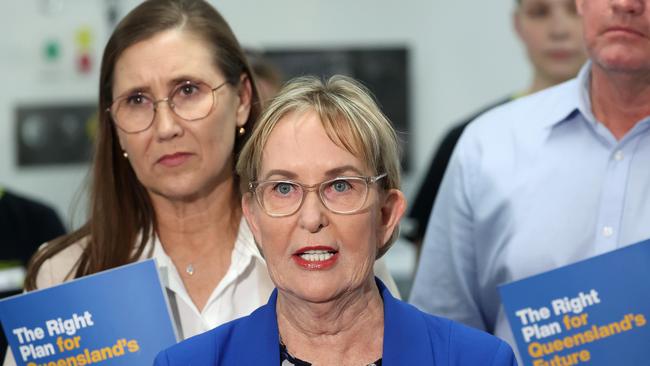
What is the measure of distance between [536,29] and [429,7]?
2930mm

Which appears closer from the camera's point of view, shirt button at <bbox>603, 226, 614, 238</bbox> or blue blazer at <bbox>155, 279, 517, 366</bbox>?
blue blazer at <bbox>155, 279, 517, 366</bbox>

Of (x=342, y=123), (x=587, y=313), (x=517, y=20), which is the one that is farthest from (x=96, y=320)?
(x=517, y=20)

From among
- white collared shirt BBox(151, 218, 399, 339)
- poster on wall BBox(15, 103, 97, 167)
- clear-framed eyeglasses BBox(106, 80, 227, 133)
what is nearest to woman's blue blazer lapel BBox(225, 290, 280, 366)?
white collared shirt BBox(151, 218, 399, 339)

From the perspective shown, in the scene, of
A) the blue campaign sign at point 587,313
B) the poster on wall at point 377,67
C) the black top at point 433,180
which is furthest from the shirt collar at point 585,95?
the poster on wall at point 377,67

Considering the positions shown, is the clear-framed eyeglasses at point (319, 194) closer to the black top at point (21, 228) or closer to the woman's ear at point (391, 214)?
the woman's ear at point (391, 214)

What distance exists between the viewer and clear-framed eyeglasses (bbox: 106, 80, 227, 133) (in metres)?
2.41

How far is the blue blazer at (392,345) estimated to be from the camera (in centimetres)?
187

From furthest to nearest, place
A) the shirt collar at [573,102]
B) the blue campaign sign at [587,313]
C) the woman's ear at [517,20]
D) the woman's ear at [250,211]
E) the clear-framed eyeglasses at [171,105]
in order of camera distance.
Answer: the woman's ear at [517,20] → the shirt collar at [573,102] → the clear-framed eyeglasses at [171,105] → the blue campaign sign at [587,313] → the woman's ear at [250,211]

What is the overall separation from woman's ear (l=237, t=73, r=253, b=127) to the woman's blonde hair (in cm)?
53

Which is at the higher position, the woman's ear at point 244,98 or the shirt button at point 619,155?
the woman's ear at point 244,98

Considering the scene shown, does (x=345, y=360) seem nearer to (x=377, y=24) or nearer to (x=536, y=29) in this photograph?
(x=536, y=29)

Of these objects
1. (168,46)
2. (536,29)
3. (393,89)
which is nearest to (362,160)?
(168,46)

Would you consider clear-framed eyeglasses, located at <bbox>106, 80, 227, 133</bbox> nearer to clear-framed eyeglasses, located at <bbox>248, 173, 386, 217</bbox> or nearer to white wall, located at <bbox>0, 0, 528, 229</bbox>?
clear-framed eyeglasses, located at <bbox>248, 173, 386, 217</bbox>

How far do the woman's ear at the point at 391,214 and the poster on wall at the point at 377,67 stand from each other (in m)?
4.69
